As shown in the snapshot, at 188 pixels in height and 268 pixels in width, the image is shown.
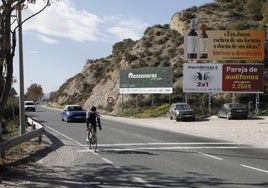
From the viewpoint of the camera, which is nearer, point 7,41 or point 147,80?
point 7,41

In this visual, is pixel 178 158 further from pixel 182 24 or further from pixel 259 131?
pixel 182 24

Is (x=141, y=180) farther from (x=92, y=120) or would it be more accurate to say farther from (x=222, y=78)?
(x=222, y=78)

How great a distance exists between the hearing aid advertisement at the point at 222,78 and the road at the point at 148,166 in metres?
25.3

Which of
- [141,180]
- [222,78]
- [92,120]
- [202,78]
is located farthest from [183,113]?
[141,180]

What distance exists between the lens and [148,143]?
821 inches

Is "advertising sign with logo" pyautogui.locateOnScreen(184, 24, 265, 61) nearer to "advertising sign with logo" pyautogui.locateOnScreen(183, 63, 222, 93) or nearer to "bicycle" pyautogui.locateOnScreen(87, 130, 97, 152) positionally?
"advertising sign with logo" pyautogui.locateOnScreen(183, 63, 222, 93)

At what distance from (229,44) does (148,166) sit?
3479 centimetres

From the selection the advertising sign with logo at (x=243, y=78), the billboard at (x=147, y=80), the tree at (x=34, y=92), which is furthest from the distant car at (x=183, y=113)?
the tree at (x=34, y=92)

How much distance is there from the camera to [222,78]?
149ft

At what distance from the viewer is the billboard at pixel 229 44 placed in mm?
46188

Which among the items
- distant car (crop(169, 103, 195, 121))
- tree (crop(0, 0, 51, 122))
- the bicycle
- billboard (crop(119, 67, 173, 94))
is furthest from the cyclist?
billboard (crop(119, 67, 173, 94))

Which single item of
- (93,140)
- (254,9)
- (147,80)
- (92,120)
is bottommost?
(93,140)

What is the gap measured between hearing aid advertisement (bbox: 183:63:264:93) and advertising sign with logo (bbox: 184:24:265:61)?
143 cm

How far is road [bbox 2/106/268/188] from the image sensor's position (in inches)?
424
